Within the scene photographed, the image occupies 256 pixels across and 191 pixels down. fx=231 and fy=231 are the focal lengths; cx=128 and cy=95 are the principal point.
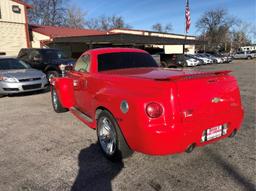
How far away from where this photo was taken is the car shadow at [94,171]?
2.93 m

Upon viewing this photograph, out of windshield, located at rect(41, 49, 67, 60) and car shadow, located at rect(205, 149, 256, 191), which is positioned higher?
windshield, located at rect(41, 49, 67, 60)

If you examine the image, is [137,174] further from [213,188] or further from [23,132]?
[23,132]

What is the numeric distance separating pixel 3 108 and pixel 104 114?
5.14 meters

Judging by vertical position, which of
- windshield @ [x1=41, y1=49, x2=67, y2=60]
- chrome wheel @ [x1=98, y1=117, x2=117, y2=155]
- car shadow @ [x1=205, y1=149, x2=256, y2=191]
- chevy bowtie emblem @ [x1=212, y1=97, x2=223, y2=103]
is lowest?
car shadow @ [x1=205, y1=149, x2=256, y2=191]

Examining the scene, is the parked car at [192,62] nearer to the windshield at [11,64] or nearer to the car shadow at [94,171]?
the windshield at [11,64]

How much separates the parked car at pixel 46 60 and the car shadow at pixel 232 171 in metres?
10.1

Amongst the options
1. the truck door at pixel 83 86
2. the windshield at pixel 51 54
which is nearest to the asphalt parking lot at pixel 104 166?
the truck door at pixel 83 86

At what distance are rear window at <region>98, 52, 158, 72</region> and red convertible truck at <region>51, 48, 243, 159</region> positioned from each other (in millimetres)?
600

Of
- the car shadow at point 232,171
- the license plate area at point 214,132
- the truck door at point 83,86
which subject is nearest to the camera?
the car shadow at point 232,171

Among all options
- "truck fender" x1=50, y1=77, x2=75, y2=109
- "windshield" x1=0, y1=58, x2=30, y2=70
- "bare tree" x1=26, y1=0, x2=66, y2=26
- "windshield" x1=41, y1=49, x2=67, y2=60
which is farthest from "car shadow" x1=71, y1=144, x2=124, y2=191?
"bare tree" x1=26, y1=0, x2=66, y2=26

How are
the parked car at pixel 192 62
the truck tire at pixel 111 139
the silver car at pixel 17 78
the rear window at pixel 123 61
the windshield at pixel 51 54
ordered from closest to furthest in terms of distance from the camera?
the truck tire at pixel 111 139 < the rear window at pixel 123 61 < the silver car at pixel 17 78 < the windshield at pixel 51 54 < the parked car at pixel 192 62

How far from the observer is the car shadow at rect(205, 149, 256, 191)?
285 centimetres

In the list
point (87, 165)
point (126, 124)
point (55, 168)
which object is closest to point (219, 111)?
point (126, 124)

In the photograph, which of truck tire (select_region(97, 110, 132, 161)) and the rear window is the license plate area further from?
the rear window
